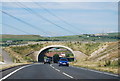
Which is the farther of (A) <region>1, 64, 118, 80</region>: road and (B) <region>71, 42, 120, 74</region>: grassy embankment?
(B) <region>71, 42, 120, 74</region>: grassy embankment

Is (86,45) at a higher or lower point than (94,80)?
higher

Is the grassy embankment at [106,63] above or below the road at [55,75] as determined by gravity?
above

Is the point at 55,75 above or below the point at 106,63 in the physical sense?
below

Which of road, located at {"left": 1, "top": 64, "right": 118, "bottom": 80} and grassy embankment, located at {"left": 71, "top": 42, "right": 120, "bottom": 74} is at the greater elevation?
grassy embankment, located at {"left": 71, "top": 42, "right": 120, "bottom": 74}

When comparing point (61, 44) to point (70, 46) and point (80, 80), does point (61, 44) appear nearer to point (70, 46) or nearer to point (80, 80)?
point (70, 46)

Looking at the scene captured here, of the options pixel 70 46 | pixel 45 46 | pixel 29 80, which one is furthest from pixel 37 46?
pixel 29 80

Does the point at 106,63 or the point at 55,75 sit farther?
the point at 106,63

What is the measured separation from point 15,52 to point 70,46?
61.6 feet

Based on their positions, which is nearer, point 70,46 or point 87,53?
point 87,53

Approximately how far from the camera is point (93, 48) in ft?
317

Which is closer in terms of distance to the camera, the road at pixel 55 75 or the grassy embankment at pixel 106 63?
the road at pixel 55 75

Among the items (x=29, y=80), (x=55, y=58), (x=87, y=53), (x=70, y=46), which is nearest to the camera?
(x=29, y=80)

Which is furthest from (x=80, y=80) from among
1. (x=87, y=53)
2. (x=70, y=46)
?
(x=70, y=46)

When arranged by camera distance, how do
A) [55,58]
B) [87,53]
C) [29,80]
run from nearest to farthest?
[29,80], [87,53], [55,58]
